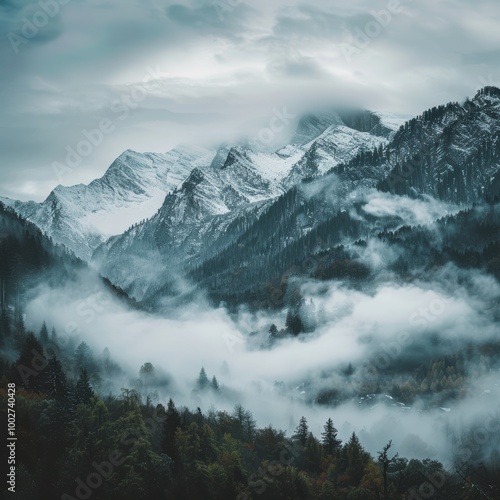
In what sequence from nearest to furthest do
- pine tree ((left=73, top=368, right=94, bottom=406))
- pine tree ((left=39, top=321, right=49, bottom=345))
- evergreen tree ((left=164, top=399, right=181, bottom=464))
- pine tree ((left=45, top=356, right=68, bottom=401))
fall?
→ pine tree ((left=73, top=368, right=94, bottom=406)), evergreen tree ((left=164, top=399, right=181, bottom=464)), pine tree ((left=45, top=356, right=68, bottom=401)), pine tree ((left=39, top=321, right=49, bottom=345))

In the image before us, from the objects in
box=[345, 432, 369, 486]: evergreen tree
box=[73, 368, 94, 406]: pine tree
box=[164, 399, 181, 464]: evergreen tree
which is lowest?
box=[345, 432, 369, 486]: evergreen tree

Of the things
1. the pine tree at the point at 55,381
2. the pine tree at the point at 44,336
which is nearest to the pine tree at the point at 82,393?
the pine tree at the point at 55,381

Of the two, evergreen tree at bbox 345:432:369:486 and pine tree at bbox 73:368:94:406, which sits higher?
pine tree at bbox 73:368:94:406

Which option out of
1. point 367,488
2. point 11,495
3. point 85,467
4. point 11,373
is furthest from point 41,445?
point 367,488

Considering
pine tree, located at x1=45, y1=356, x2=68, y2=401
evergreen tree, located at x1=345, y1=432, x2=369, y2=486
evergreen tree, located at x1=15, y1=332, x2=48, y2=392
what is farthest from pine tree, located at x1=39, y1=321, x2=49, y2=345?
evergreen tree, located at x1=345, y1=432, x2=369, y2=486

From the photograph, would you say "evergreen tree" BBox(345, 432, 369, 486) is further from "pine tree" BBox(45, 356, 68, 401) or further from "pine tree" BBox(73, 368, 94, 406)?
"pine tree" BBox(45, 356, 68, 401)

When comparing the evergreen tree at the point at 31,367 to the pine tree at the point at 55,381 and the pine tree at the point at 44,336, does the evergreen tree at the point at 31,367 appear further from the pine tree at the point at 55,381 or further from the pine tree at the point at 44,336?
the pine tree at the point at 44,336

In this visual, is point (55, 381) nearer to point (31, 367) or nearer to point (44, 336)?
point (31, 367)

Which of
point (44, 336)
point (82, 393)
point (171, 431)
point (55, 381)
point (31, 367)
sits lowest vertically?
point (171, 431)

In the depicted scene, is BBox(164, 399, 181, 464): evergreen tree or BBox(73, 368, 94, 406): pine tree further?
BBox(164, 399, 181, 464): evergreen tree

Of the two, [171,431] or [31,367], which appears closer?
[171,431]

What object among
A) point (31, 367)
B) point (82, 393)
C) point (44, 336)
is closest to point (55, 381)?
point (31, 367)

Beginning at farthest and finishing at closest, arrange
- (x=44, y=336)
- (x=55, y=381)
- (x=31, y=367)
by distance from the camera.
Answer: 1. (x=44, y=336)
2. (x=31, y=367)
3. (x=55, y=381)

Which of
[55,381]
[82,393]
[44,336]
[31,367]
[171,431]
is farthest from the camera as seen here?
[44,336]
